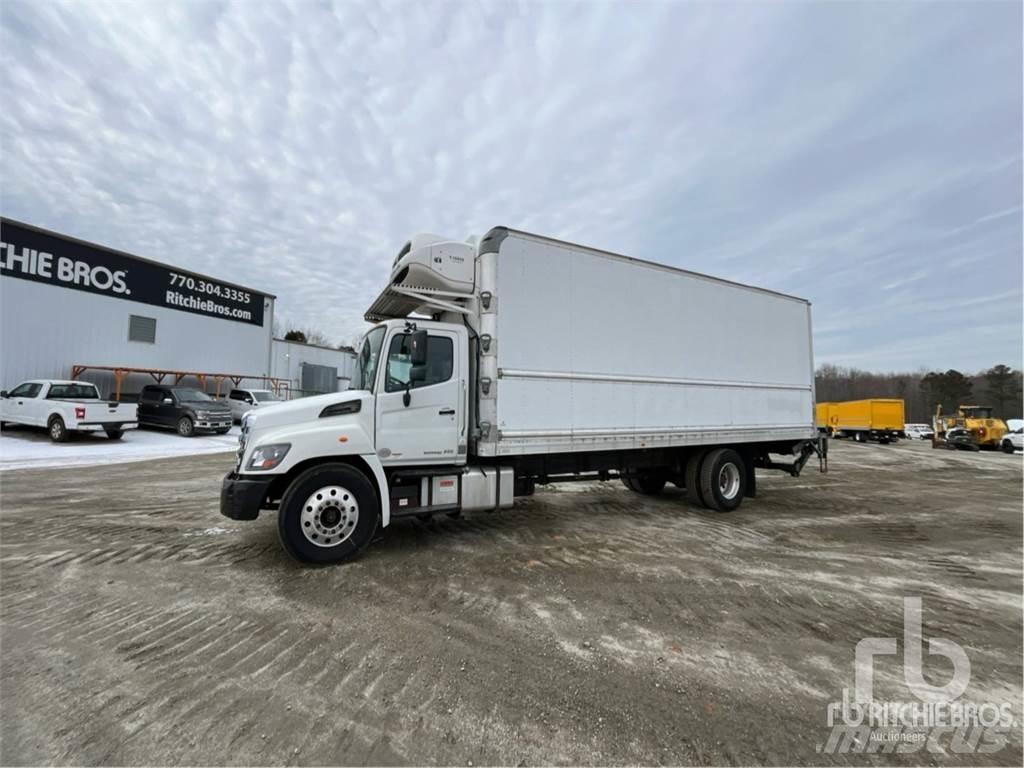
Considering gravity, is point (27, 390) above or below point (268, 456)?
above

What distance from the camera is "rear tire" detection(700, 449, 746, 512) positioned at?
7258mm

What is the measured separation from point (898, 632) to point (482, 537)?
4.05 meters

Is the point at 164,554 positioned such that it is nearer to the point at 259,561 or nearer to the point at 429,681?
the point at 259,561

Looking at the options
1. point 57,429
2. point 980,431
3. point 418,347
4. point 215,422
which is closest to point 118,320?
point 215,422

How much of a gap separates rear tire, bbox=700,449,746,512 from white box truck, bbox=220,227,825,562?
0.15 feet

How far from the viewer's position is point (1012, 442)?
78.9 feet

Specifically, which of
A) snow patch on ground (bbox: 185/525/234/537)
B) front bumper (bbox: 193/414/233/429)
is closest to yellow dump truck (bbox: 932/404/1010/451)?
snow patch on ground (bbox: 185/525/234/537)

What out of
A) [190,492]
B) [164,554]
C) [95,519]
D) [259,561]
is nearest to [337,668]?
[259,561]

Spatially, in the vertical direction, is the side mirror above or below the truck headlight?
above

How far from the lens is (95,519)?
19.8ft

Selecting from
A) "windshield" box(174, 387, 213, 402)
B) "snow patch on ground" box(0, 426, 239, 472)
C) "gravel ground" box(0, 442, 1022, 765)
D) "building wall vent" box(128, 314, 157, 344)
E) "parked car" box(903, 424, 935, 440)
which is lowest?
"parked car" box(903, 424, 935, 440)

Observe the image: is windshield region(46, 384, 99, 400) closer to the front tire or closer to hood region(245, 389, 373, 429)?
hood region(245, 389, 373, 429)

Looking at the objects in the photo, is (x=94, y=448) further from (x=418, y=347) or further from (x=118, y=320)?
(x=418, y=347)

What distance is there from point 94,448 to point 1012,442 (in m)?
41.6
